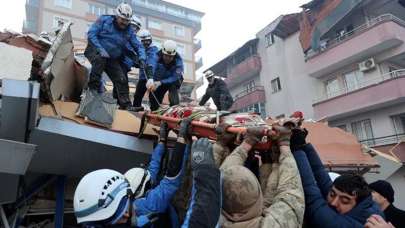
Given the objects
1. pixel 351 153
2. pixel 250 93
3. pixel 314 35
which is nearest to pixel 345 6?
pixel 314 35

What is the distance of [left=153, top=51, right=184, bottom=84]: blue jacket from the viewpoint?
6.02m

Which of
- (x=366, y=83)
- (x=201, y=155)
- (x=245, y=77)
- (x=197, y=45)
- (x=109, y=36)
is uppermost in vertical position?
(x=197, y=45)

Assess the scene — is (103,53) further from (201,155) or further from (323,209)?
(323,209)

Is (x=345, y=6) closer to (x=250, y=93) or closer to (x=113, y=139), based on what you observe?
(x=250, y=93)

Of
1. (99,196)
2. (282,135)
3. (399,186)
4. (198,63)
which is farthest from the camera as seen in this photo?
(198,63)

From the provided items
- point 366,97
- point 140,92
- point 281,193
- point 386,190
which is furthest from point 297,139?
point 366,97

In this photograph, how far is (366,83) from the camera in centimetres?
1752

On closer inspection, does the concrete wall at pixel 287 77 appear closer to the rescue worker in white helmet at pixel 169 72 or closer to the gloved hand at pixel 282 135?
the rescue worker in white helmet at pixel 169 72

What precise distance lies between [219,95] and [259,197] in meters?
5.95

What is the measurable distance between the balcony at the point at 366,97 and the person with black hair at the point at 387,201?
47.7 feet

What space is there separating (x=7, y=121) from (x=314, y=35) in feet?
63.3

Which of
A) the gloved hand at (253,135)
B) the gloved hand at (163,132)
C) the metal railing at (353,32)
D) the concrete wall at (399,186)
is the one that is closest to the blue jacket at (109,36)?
the gloved hand at (163,132)

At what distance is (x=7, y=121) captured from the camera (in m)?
2.86

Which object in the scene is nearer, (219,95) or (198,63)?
(219,95)
